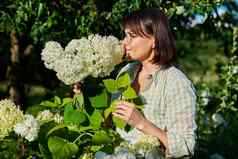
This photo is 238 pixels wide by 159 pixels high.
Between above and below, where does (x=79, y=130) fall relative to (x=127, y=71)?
below

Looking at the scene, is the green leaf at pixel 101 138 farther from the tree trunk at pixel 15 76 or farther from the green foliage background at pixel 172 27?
the tree trunk at pixel 15 76

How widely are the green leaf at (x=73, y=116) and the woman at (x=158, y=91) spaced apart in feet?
0.45

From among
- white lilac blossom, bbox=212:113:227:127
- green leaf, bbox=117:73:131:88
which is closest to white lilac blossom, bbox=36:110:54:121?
green leaf, bbox=117:73:131:88

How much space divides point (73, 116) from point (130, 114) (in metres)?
0.24

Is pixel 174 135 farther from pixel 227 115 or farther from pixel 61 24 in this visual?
pixel 227 115

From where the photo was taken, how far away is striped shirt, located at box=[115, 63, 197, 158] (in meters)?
2.92

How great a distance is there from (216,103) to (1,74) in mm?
4278

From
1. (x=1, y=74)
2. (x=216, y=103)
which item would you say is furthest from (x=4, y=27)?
(x=1, y=74)

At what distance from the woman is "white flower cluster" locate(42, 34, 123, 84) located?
202 mm

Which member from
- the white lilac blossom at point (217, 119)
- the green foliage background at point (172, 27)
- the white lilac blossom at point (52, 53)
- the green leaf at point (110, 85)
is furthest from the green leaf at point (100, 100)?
the white lilac blossom at point (217, 119)

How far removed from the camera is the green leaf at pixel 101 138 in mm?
2807

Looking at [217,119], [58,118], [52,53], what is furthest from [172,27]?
[52,53]

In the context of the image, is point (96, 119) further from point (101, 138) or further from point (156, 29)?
point (156, 29)

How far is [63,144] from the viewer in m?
2.77
